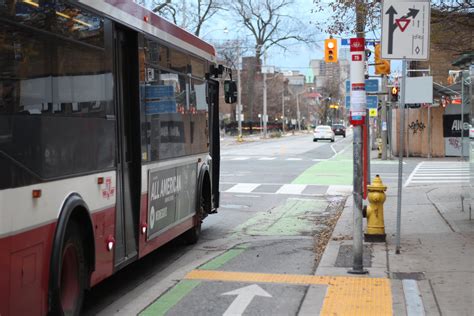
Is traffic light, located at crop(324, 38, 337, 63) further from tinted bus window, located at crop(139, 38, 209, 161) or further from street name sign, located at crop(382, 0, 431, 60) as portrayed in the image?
street name sign, located at crop(382, 0, 431, 60)

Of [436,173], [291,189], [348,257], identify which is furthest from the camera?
[436,173]

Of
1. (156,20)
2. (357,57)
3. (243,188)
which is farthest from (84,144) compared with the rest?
(243,188)

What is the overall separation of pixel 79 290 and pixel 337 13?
23.5 feet

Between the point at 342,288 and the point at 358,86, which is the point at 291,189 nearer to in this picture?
the point at 358,86

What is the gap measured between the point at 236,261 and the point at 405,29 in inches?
153

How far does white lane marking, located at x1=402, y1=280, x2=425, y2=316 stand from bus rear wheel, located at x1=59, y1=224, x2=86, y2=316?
3078 millimetres

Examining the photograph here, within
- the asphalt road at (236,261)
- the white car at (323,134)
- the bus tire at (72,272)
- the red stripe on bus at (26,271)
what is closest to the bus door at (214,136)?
the asphalt road at (236,261)

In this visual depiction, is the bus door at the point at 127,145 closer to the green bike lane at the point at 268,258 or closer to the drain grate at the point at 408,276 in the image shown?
the green bike lane at the point at 268,258

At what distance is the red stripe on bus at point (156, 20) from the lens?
627cm

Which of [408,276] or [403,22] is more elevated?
[403,22]

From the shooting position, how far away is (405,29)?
768 centimetres

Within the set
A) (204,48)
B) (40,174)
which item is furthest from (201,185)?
(40,174)

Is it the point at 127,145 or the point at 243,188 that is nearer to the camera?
the point at 127,145

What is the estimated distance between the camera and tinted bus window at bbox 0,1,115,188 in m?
3.94
